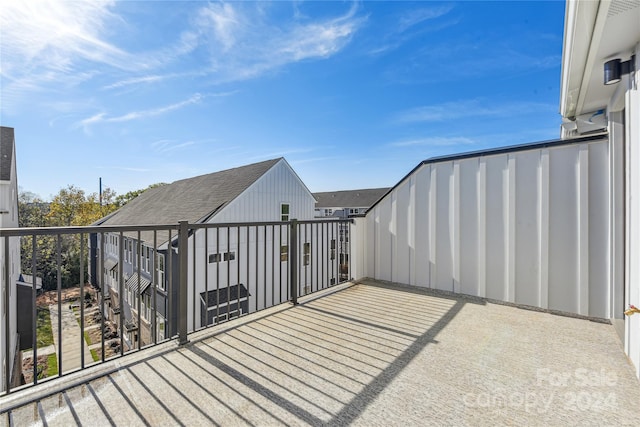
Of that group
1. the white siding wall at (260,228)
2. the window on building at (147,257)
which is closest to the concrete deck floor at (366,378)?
the white siding wall at (260,228)

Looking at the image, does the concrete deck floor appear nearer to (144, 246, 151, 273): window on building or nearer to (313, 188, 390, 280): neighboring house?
(144, 246, 151, 273): window on building

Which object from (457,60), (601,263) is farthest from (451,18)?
(601,263)

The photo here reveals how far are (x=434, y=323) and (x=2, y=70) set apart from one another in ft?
38.2

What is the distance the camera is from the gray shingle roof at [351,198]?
25.7 m

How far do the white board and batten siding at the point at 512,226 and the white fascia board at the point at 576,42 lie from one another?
544 millimetres

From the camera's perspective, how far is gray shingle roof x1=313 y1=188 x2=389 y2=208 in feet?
84.3

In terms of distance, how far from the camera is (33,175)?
16.2 m

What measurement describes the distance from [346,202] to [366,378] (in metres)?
25.7

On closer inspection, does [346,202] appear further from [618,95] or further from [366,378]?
[366,378]

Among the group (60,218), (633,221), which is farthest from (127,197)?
(633,221)

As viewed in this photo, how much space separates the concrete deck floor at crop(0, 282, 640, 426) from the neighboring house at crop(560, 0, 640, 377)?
39 centimetres

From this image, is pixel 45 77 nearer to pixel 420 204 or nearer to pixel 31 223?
pixel 420 204

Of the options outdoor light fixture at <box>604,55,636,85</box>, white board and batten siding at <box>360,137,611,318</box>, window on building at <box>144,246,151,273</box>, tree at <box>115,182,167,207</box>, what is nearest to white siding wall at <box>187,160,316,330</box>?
window on building at <box>144,246,151,273</box>

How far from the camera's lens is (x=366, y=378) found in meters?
1.61
